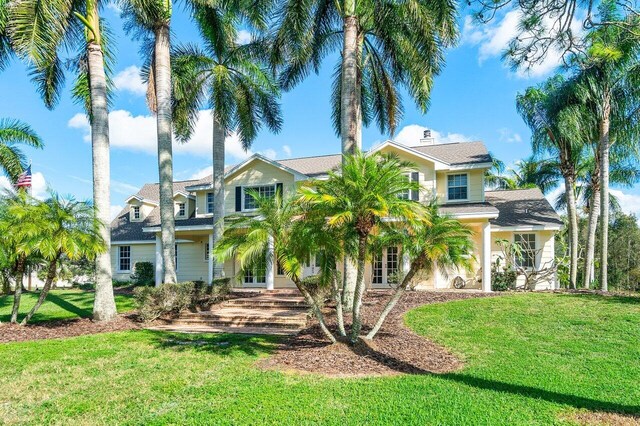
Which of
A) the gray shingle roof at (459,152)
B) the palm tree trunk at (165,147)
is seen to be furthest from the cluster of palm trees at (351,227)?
the gray shingle roof at (459,152)

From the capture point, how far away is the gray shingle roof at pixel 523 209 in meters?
19.6

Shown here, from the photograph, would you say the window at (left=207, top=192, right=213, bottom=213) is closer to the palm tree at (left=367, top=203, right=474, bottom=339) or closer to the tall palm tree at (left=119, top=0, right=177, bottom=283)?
the tall palm tree at (left=119, top=0, right=177, bottom=283)

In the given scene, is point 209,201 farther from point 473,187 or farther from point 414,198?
point 473,187

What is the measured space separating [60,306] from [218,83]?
11014mm

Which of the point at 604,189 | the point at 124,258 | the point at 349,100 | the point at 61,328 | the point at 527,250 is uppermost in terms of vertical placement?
the point at 349,100

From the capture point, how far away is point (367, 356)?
815cm

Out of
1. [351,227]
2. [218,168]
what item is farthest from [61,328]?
[351,227]

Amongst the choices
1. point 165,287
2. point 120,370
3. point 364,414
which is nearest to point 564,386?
point 364,414

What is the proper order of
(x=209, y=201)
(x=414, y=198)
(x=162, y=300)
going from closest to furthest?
1. (x=162, y=300)
2. (x=414, y=198)
3. (x=209, y=201)

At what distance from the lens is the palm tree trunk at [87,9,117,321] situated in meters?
12.6

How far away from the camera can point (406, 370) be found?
7445 millimetres

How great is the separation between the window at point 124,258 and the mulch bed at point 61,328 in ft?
45.1

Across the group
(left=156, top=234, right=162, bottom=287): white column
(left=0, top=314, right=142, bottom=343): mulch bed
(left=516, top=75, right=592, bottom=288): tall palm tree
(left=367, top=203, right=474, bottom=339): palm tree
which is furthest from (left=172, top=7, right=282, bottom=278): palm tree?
(left=516, top=75, right=592, bottom=288): tall palm tree

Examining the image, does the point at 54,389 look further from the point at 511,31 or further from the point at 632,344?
the point at 632,344
